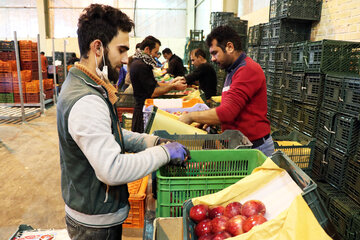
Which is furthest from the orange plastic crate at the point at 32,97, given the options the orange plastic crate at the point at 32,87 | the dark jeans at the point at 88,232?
the dark jeans at the point at 88,232

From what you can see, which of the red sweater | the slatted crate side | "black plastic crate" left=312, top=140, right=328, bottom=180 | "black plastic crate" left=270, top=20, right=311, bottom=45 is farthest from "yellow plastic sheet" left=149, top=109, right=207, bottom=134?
"black plastic crate" left=270, top=20, right=311, bottom=45

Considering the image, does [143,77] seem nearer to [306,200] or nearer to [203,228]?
[203,228]

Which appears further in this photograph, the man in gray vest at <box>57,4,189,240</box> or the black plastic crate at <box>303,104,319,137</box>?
the black plastic crate at <box>303,104,319,137</box>

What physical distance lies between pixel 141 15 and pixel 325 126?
17.3m

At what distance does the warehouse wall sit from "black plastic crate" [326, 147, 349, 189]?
1552mm

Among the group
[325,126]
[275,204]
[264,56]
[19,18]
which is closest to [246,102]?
[275,204]

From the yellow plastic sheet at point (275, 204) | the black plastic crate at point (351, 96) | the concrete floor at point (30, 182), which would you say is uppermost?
the black plastic crate at point (351, 96)

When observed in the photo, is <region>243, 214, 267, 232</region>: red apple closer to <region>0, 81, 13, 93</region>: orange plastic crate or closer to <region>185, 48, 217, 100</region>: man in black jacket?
<region>185, 48, 217, 100</region>: man in black jacket

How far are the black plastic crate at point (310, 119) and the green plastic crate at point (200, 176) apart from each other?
8.09ft

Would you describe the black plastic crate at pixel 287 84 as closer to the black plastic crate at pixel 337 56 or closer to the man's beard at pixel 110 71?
the black plastic crate at pixel 337 56

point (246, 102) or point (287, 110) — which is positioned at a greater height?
point (246, 102)

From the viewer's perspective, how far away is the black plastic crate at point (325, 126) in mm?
3250

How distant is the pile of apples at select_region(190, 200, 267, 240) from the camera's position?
108cm

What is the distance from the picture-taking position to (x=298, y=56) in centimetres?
405
